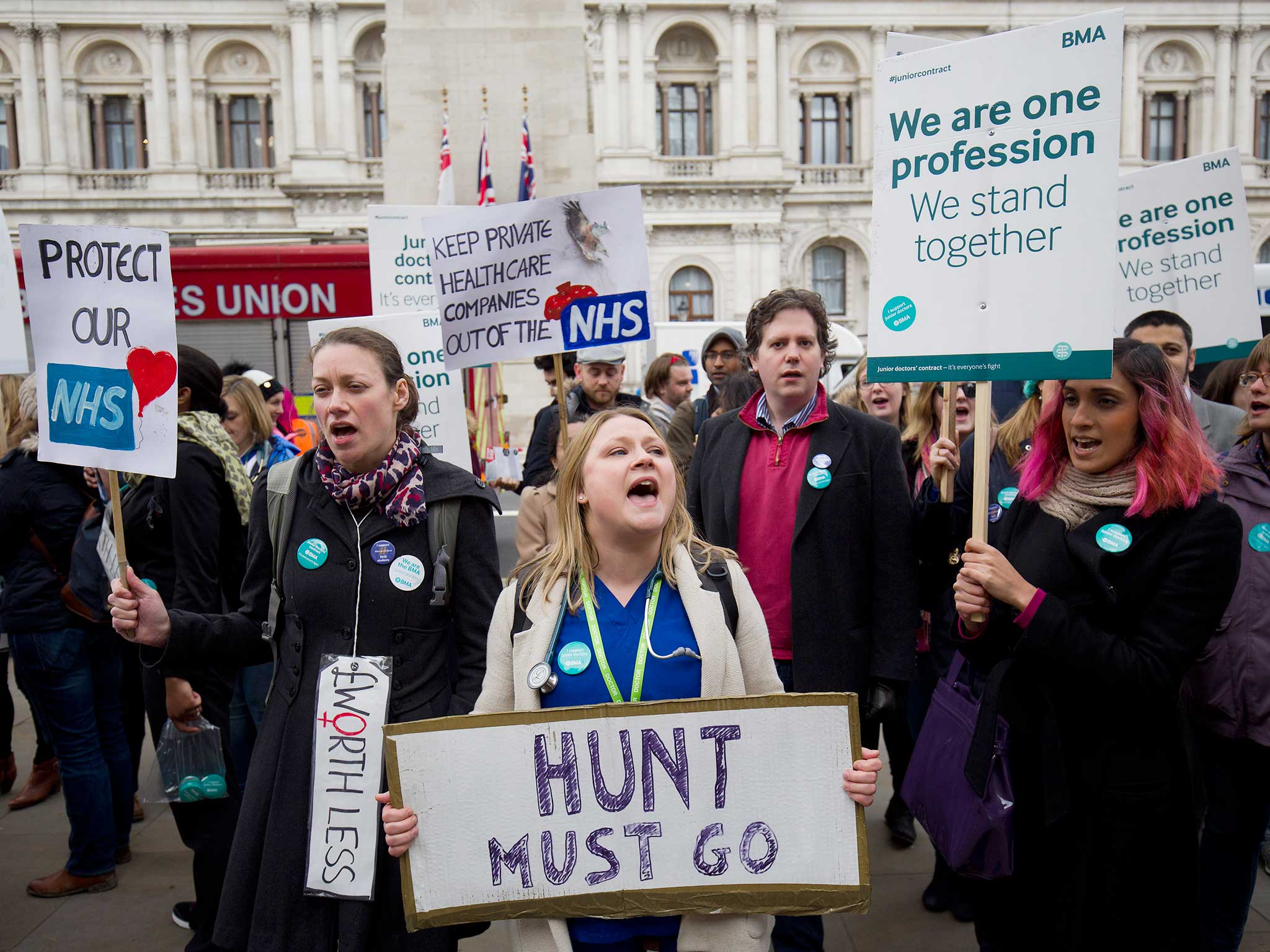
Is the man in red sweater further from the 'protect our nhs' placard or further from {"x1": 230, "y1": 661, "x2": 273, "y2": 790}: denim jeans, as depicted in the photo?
{"x1": 230, "y1": 661, "x2": 273, "y2": 790}: denim jeans

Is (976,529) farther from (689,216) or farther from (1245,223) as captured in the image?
(689,216)

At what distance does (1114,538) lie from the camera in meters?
2.32

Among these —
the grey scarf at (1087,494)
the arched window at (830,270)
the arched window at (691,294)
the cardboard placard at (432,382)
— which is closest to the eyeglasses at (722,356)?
the cardboard placard at (432,382)

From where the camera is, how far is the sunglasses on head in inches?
169

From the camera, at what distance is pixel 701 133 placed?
39.2 meters

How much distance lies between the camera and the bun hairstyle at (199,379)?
338cm

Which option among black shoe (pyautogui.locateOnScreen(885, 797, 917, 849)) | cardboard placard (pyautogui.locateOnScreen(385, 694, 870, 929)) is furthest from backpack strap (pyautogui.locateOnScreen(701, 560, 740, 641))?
black shoe (pyautogui.locateOnScreen(885, 797, 917, 849))

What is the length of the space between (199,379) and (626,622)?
2.00 m

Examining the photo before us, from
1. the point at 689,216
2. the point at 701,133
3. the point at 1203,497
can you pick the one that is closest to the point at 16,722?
the point at 1203,497

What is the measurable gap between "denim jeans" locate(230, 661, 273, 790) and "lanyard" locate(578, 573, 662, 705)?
6.73ft

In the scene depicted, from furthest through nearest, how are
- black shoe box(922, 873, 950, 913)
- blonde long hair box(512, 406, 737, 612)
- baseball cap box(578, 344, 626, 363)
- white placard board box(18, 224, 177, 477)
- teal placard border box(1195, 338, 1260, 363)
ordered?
1. baseball cap box(578, 344, 626, 363)
2. teal placard border box(1195, 338, 1260, 363)
3. black shoe box(922, 873, 950, 913)
4. white placard board box(18, 224, 177, 477)
5. blonde long hair box(512, 406, 737, 612)

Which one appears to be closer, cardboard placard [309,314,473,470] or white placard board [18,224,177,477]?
white placard board [18,224,177,477]

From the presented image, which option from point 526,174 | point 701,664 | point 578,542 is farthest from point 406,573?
point 526,174

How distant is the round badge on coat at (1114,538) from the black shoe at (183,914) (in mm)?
3315
